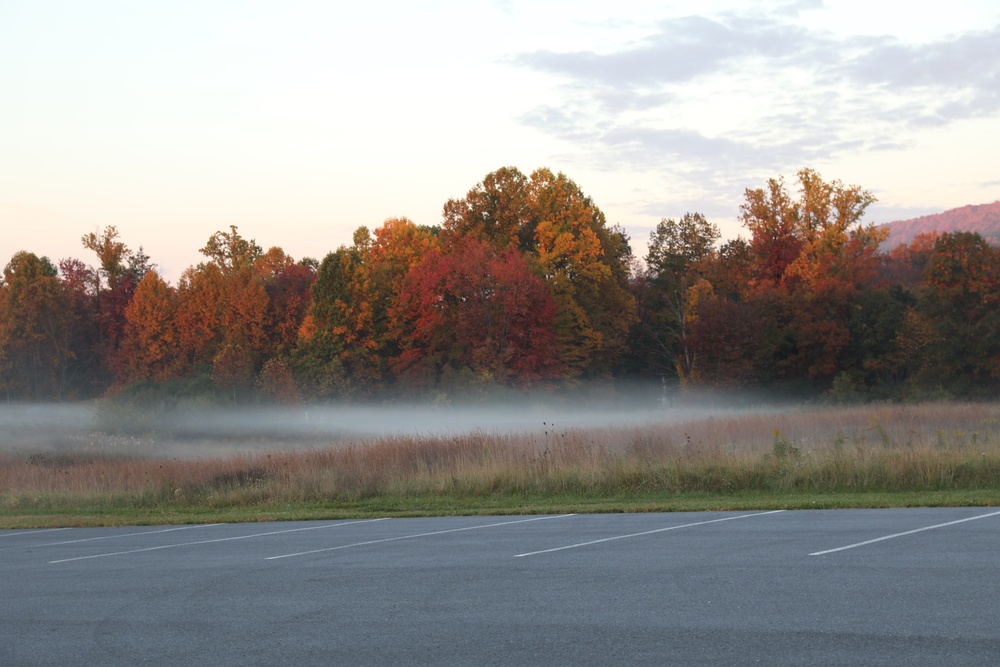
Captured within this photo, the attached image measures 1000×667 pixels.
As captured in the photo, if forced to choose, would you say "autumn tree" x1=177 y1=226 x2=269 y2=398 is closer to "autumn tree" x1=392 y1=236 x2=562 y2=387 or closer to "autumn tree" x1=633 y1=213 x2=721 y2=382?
"autumn tree" x1=392 y1=236 x2=562 y2=387

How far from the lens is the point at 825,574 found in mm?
10414

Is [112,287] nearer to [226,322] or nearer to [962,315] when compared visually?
[226,322]

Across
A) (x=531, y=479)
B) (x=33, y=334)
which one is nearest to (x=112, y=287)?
(x=33, y=334)

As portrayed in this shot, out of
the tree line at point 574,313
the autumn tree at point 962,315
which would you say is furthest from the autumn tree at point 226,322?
the autumn tree at point 962,315

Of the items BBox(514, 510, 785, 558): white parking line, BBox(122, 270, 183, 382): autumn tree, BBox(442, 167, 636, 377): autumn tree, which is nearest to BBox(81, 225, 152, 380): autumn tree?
BBox(122, 270, 183, 382): autumn tree

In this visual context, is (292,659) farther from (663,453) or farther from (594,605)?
(663,453)

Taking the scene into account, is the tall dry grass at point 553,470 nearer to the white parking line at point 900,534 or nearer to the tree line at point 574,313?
the white parking line at point 900,534

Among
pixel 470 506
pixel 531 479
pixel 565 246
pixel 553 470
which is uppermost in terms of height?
pixel 565 246

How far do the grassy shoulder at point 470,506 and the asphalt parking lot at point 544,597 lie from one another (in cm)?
214

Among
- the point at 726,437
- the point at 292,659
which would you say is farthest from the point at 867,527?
the point at 726,437

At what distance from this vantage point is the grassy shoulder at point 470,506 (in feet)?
59.1

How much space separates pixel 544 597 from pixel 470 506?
11202 mm

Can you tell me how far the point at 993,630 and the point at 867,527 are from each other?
21.2ft

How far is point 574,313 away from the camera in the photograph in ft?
239
